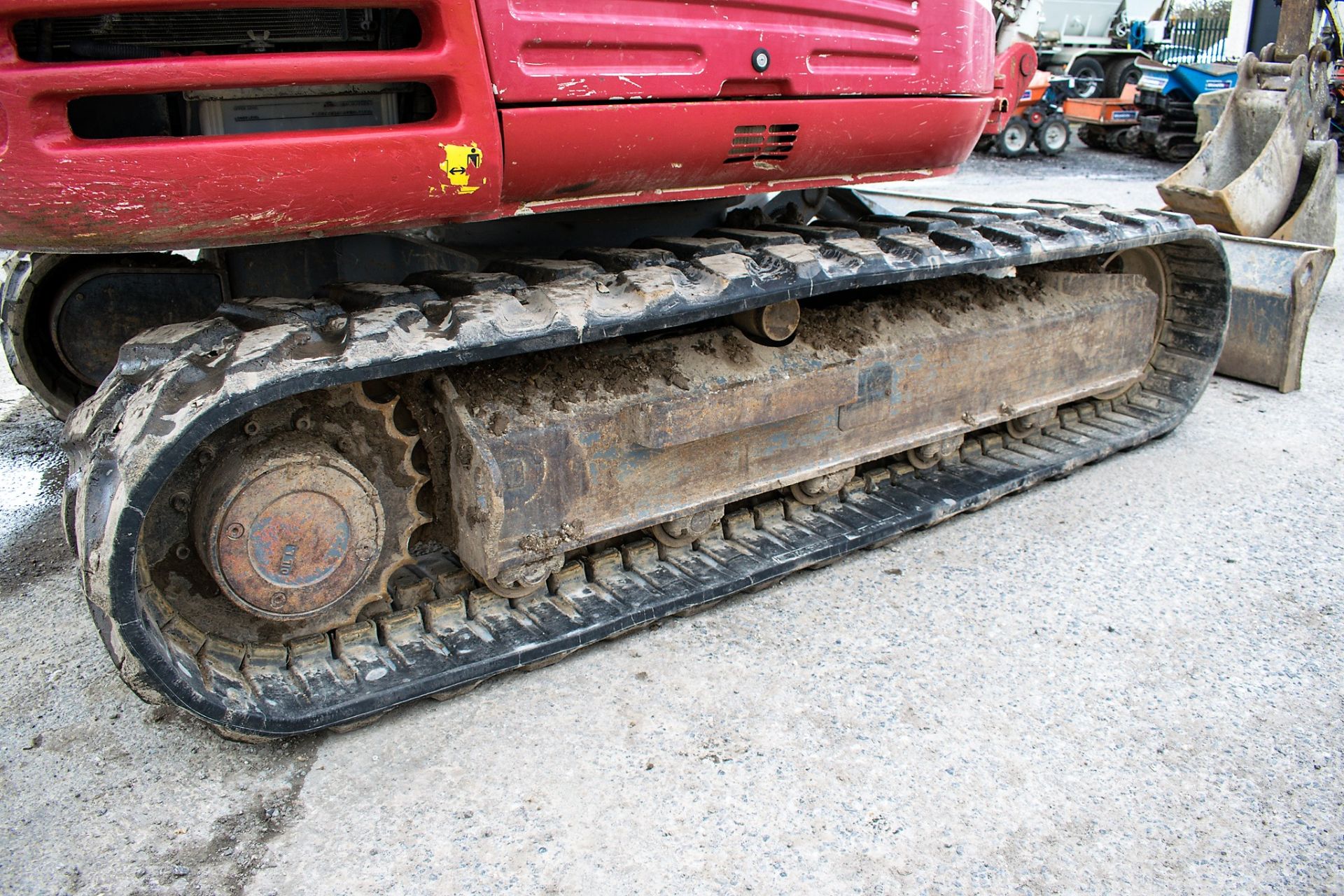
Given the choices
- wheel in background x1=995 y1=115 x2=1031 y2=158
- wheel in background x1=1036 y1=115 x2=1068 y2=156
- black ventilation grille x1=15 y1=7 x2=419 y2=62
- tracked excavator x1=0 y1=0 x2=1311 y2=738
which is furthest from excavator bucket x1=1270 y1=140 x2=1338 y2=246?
wheel in background x1=1036 y1=115 x2=1068 y2=156

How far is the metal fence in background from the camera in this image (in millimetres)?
23031

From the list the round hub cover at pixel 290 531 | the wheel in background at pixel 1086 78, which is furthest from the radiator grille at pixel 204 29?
the wheel in background at pixel 1086 78

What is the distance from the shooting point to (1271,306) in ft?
16.4

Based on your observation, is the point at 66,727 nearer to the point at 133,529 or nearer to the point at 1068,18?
the point at 133,529

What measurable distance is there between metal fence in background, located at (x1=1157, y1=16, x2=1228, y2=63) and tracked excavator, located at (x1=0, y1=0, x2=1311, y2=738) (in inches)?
897

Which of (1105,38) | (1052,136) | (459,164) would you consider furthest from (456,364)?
(1105,38)

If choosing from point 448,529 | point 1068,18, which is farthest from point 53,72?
point 1068,18

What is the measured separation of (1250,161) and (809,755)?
5605 mm

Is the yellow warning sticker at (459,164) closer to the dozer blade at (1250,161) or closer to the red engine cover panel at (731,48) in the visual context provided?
the red engine cover panel at (731,48)

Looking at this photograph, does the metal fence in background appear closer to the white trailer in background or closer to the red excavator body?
the white trailer in background

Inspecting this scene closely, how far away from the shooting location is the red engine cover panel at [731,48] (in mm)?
2275

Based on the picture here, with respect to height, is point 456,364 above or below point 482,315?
below

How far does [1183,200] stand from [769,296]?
4491 mm

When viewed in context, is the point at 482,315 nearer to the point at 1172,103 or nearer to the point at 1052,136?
the point at 1052,136
